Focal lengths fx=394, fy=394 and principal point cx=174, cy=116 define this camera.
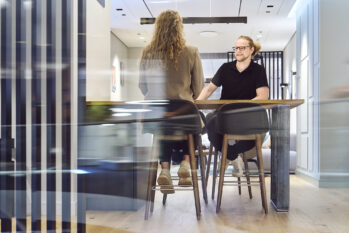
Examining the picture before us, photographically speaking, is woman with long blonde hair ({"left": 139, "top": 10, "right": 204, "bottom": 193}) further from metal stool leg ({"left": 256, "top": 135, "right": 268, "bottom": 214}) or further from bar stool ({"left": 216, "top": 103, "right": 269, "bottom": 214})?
metal stool leg ({"left": 256, "top": 135, "right": 268, "bottom": 214})

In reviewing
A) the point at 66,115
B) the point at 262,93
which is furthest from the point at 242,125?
the point at 66,115

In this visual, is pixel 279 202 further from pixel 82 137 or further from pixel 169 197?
pixel 82 137

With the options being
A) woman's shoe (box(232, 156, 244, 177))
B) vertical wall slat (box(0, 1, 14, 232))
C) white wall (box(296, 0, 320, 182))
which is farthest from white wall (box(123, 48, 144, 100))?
woman's shoe (box(232, 156, 244, 177))

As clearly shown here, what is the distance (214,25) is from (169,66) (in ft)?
1.34

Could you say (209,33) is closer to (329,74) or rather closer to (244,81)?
(244,81)

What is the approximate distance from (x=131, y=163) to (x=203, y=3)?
2.04ft

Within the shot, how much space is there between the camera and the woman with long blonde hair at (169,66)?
4.04 feet

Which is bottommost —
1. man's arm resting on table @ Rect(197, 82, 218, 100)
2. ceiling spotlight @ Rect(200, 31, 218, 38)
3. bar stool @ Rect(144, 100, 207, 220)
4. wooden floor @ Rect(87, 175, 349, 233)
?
wooden floor @ Rect(87, 175, 349, 233)

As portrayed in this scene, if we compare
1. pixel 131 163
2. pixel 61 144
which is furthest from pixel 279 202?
pixel 61 144

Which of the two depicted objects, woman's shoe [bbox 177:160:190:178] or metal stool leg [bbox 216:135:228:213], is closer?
woman's shoe [bbox 177:160:190:178]

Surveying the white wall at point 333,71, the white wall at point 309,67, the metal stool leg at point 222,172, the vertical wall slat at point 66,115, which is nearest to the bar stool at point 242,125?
the metal stool leg at point 222,172

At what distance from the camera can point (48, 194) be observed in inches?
37.6

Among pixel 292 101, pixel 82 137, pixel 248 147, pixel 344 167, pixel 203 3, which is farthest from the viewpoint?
pixel 248 147

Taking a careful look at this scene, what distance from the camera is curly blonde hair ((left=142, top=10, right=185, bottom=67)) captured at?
125cm
